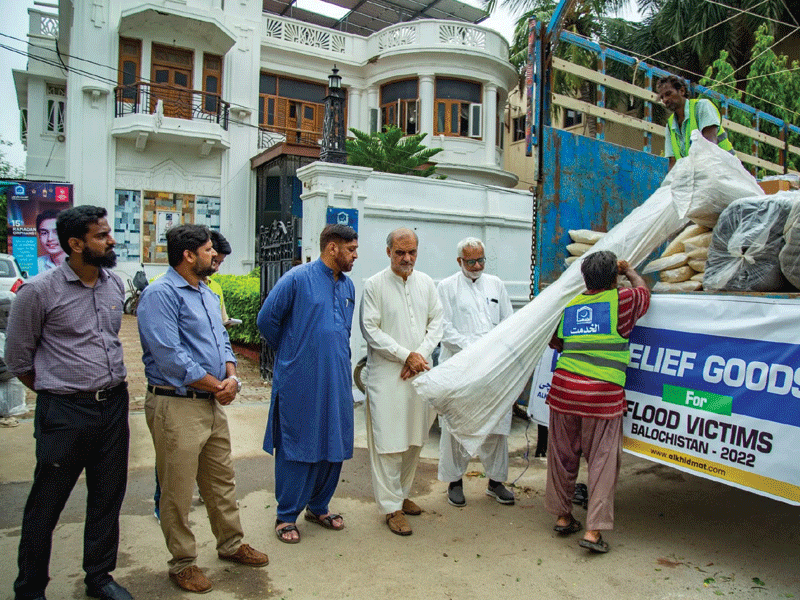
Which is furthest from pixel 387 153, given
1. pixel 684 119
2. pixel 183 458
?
pixel 183 458

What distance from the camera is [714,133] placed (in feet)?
13.7

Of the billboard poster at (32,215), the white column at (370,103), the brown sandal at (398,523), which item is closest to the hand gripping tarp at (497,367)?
the brown sandal at (398,523)

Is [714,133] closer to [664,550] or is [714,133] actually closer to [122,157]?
[664,550]

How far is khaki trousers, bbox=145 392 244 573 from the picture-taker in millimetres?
2723

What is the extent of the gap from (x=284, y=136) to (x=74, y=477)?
54.0 feet

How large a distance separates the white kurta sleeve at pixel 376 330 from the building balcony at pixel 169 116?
1365 cm

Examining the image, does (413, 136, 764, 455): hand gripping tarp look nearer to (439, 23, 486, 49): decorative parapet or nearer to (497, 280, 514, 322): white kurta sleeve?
(497, 280, 514, 322): white kurta sleeve

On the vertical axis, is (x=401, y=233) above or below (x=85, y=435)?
above

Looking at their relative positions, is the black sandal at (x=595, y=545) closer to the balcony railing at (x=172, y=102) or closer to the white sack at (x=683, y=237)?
the white sack at (x=683, y=237)

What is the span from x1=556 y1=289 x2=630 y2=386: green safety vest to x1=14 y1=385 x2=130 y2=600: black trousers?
2.24 meters

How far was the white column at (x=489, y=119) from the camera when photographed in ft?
60.0

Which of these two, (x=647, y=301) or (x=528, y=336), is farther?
(x=528, y=336)

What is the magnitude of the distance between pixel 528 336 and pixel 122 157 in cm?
1506

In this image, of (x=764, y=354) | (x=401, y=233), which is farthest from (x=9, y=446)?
(x=764, y=354)
